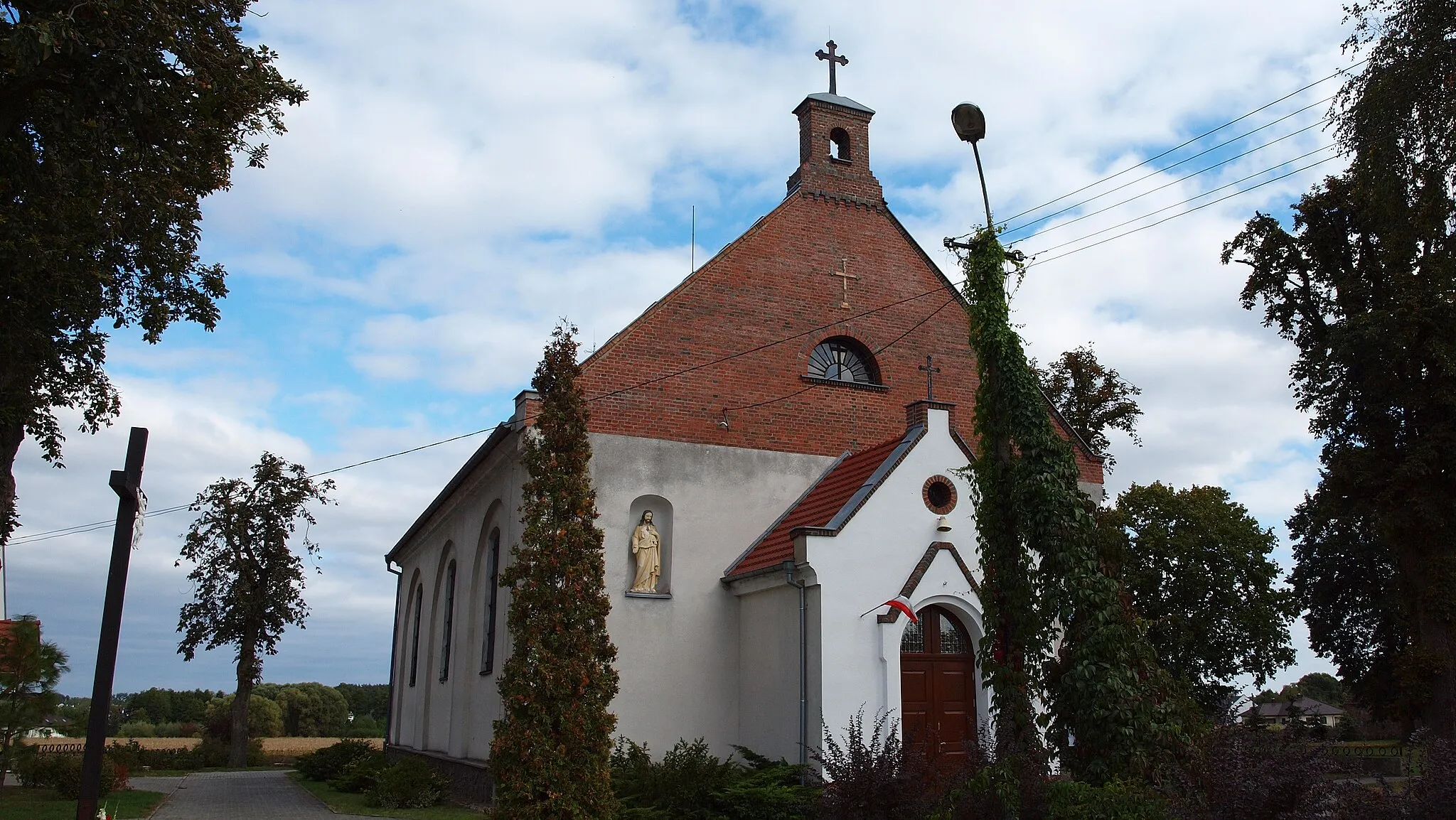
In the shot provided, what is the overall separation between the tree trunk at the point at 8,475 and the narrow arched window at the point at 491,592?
24.5 ft

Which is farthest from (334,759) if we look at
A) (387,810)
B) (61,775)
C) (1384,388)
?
(1384,388)

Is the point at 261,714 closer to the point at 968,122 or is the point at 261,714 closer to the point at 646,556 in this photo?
the point at 646,556

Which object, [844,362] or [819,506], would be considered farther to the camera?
[844,362]

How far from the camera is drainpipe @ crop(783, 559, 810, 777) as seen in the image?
15672 millimetres

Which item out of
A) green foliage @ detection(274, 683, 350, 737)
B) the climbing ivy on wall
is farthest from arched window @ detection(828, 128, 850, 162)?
green foliage @ detection(274, 683, 350, 737)

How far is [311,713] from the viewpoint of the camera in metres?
72.0

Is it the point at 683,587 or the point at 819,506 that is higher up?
the point at 819,506

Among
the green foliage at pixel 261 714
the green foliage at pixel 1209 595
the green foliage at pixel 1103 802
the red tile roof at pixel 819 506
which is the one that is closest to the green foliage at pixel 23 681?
the red tile roof at pixel 819 506

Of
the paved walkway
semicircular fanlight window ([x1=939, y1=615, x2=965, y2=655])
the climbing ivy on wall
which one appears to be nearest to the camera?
the climbing ivy on wall

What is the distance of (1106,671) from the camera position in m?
10.8

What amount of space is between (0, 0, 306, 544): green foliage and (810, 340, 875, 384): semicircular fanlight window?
1031 centimetres

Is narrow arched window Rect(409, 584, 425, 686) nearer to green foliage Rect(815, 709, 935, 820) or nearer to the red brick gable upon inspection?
the red brick gable

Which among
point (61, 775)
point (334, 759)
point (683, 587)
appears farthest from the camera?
point (334, 759)

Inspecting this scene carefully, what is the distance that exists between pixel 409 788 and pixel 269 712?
5392 cm
